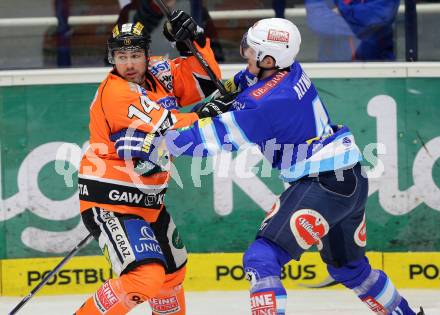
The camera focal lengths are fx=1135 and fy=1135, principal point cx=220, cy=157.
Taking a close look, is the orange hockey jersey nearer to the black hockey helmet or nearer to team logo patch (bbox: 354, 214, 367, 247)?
the black hockey helmet

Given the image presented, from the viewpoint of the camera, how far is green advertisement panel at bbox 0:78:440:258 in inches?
250

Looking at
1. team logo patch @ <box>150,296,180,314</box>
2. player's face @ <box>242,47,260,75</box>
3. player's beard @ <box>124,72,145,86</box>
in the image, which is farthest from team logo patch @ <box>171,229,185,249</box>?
player's face @ <box>242,47,260,75</box>

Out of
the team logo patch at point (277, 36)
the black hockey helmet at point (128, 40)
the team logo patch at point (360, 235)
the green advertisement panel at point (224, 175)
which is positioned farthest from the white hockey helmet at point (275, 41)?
the green advertisement panel at point (224, 175)

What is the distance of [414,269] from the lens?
21.1ft

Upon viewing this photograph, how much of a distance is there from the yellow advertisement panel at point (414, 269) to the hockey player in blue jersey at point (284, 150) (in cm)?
140

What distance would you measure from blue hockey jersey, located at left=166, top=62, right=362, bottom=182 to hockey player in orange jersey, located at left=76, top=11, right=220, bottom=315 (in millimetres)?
185

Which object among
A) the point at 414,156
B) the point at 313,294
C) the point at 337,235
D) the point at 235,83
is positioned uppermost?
the point at 235,83

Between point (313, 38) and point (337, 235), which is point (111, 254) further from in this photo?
point (313, 38)

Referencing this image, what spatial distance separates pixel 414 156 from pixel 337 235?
5.05 ft

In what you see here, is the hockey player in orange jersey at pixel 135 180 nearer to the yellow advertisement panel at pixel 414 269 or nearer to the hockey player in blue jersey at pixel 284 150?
the hockey player in blue jersey at pixel 284 150

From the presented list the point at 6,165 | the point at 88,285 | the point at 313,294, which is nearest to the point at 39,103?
the point at 6,165

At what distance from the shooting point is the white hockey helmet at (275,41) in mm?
4859

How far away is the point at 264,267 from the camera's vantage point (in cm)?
470

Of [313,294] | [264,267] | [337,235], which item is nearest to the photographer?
[264,267]
